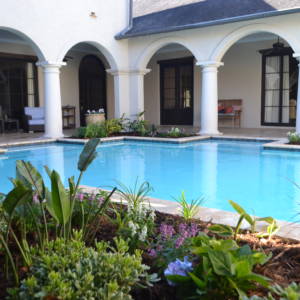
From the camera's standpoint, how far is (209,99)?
12492 millimetres

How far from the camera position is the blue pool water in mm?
5484

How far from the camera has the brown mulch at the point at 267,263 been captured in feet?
6.10

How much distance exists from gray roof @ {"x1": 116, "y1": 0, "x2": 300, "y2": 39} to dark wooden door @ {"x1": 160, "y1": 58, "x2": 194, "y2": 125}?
2.87m

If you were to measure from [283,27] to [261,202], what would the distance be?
23.2ft

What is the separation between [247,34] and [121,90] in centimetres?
488

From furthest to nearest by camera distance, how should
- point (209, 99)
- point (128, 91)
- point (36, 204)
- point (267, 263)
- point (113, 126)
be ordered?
point (128, 91) → point (113, 126) → point (209, 99) → point (36, 204) → point (267, 263)

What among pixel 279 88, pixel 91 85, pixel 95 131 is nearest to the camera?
pixel 95 131

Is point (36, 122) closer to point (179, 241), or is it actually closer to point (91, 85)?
point (91, 85)

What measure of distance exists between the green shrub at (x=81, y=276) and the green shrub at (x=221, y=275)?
0.21 meters

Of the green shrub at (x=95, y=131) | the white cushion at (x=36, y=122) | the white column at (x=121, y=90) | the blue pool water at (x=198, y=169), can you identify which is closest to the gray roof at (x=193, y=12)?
the white column at (x=121, y=90)

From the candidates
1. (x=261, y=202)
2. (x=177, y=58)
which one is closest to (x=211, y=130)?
(x=177, y=58)

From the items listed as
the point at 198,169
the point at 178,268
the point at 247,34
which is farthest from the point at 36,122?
the point at 178,268

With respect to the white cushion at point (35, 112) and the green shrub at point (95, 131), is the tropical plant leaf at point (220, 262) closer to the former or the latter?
the green shrub at point (95, 131)

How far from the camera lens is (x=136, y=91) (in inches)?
559
